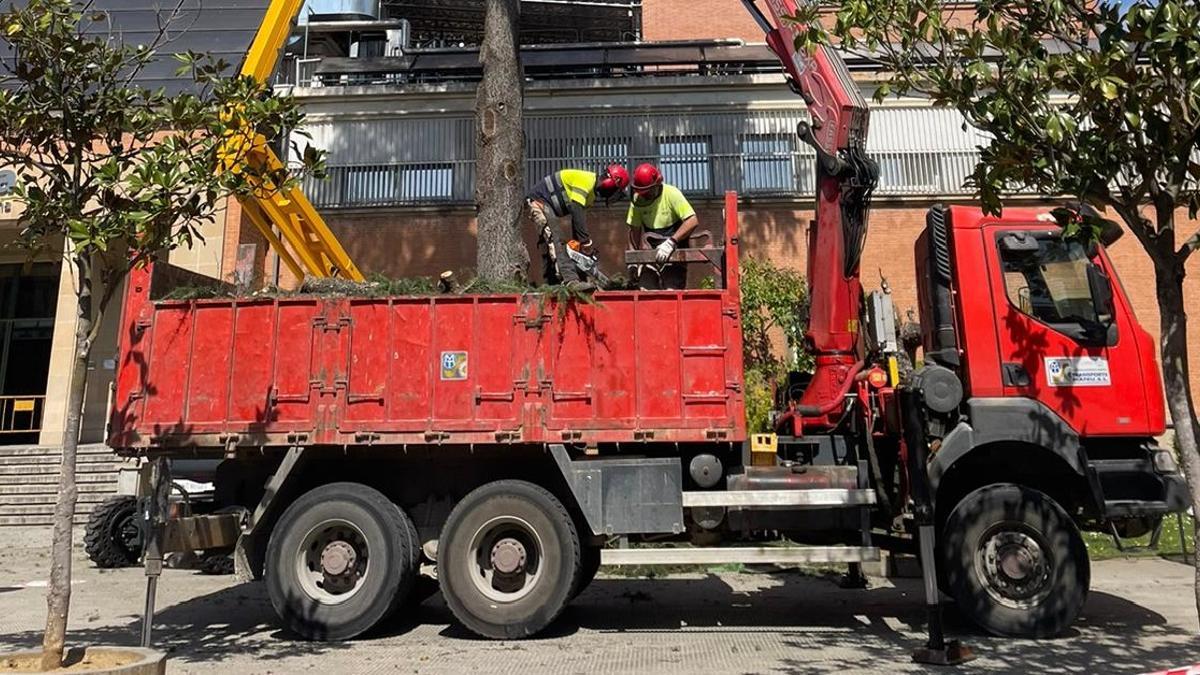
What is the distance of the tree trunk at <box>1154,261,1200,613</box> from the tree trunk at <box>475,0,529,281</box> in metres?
6.91

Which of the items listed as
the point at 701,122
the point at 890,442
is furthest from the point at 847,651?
the point at 701,122

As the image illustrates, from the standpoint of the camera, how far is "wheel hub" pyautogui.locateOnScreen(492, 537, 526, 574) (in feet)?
21.6

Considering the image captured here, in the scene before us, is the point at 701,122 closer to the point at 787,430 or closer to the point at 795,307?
the point at 795,307

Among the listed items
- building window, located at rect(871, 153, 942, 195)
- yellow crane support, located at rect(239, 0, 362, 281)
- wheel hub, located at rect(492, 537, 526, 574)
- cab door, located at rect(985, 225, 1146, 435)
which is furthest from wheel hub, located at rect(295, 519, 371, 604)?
building window, located at rect(871, 153, 942, 195)

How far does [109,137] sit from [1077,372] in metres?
7.51

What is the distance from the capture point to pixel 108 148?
19.2ft

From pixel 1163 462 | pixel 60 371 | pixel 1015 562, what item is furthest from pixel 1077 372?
pixel 60 371

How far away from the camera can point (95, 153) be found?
5836 mm

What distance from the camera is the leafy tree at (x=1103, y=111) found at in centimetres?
386

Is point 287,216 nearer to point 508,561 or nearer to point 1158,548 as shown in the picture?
point 508,561

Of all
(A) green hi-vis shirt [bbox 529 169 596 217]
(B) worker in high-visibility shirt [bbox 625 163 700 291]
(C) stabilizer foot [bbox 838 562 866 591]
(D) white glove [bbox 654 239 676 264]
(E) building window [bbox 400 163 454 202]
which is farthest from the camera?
(E) building window [bbox 400 163 454 202]

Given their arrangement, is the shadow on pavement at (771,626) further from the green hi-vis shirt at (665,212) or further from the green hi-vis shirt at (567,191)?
the green hi-vis shirt at (567,191)

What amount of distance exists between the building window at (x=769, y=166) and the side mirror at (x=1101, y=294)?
10.4 metres

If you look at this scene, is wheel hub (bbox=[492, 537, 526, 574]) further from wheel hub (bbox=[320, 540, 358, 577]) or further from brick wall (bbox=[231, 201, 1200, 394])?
brick wall (bbox=[231, 201, 1200, 394])
